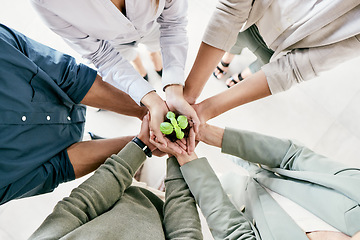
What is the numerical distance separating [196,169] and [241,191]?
0.74ft

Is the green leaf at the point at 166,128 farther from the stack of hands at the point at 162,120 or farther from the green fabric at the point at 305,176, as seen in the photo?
the green fabric at the point at 305,176

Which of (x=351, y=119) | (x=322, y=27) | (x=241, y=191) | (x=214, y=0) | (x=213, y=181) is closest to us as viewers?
(x=322, y=27)

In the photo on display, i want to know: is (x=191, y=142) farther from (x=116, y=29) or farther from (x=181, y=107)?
(x=116, y=29)

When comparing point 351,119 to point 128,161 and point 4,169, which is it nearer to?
point 128,161

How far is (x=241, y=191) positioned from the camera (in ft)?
2.88

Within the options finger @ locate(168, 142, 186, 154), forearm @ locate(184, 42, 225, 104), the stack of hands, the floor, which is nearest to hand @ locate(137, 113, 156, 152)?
the stack of hands

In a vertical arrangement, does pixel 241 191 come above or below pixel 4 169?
below

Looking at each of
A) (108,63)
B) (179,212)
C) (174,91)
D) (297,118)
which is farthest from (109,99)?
(297,118)

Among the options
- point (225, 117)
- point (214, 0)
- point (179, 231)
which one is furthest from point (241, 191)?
point (214, 0)

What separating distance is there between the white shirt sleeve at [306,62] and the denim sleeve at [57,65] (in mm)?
659

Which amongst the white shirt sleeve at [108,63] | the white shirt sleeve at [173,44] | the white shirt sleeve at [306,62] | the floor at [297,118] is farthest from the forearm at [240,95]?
the floor at [297,118]

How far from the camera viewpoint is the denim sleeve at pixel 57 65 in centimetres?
69

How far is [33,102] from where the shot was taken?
0.71 metres

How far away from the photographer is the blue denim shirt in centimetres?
64
